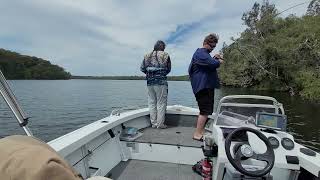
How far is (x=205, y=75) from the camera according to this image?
4.45 metres

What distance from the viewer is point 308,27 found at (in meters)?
35.7

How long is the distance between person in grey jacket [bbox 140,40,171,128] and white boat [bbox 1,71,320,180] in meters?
0.33

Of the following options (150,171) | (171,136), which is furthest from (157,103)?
(150,171)

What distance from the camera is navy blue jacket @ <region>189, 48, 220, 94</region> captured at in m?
4.34

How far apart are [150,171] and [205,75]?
1.55 metres

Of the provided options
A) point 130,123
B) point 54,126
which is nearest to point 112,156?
point 130,123

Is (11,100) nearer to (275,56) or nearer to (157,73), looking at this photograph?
(157,73)

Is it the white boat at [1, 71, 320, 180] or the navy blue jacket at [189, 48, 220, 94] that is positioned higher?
the navy blue jacket at [189, 48, 220, 94]

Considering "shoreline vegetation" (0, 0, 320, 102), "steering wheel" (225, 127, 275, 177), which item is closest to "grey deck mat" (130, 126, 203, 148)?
"steering wheel" (225, 127, 275, 177)

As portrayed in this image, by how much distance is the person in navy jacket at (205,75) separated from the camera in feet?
14.4

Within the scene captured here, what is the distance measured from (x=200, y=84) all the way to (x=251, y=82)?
46.2 metres

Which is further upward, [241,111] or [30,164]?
[30,164]

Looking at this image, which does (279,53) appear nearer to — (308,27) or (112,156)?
(308,27)

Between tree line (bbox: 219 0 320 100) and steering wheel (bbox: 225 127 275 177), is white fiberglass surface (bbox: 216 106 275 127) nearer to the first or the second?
steering wheel (bbox: 225 127 275 177)
